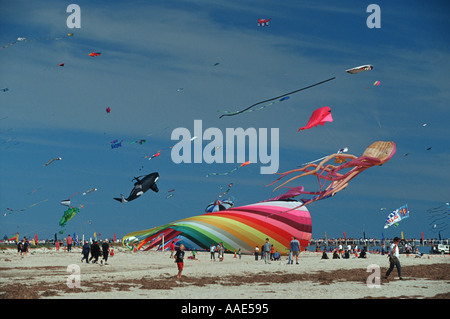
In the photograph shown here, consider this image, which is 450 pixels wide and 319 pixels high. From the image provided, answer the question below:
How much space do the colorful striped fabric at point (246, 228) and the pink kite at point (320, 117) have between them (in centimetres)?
2807

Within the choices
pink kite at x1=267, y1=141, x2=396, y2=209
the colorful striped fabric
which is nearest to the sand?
pink kite at x1=267, y1=141, x2=396, y2=209

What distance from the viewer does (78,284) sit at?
62.7 feet

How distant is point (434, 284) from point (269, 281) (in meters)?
5.83

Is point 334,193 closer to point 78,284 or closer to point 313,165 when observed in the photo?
point 313,165

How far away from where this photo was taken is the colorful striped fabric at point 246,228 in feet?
149

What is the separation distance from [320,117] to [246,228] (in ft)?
98.0

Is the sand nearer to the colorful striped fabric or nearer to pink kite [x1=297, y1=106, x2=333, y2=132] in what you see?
pink kite [x1=297, y1=106, x2=333, y2=132]

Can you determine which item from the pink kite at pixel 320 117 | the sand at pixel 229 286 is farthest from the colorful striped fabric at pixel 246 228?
the pink kite at pixel 320 117

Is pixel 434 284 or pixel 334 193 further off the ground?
pixel 334 193

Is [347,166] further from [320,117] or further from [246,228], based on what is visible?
[246,228]

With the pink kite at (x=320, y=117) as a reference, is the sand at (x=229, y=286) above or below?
below

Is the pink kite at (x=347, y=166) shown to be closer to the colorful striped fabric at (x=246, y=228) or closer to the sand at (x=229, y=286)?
the sand at (x=229, y=286)

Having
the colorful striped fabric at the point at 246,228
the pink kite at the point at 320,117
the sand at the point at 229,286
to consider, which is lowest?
the sand at the point at 229,286
